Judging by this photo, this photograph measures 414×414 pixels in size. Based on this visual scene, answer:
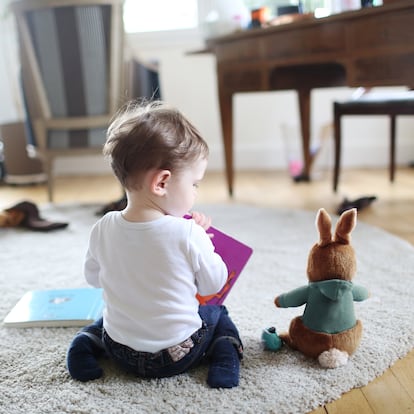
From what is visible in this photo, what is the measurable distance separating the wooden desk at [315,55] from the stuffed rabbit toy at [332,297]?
77cm

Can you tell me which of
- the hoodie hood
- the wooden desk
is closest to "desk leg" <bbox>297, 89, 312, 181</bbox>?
the wooden desk

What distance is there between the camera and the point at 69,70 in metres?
2.15

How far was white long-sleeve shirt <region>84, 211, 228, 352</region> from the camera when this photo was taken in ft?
2.80

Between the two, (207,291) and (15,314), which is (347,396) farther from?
(15,314)

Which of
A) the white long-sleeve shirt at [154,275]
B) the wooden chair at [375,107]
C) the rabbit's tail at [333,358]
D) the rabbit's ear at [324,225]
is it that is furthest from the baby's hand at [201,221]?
the wooden chair at [375,107]

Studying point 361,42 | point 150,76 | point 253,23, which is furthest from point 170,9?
point 361,42

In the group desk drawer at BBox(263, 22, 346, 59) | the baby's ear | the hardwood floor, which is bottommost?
the hardwood floor

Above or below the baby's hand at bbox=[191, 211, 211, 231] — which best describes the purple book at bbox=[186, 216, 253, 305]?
below

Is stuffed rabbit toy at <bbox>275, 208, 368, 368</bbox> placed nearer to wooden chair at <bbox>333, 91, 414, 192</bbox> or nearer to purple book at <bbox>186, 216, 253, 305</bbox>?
purple book at <bbox>186, 216, 253, 305</bbox>

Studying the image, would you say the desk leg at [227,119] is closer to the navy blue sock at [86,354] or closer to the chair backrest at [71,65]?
the chair backrest at [71,65]

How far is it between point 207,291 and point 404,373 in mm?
369

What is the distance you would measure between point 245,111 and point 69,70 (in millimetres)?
1256

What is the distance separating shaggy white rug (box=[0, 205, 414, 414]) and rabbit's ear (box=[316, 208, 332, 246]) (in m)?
0.22

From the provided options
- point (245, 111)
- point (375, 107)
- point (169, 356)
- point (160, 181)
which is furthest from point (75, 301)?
point (245, 111)
